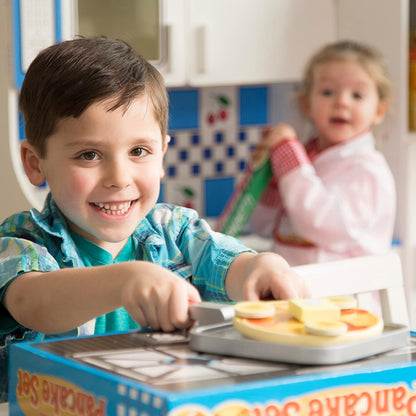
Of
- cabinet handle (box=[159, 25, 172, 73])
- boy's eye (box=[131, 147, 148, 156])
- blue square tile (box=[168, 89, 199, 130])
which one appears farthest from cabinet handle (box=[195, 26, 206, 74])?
boy's eye (box=[131, 147, 148, 156])

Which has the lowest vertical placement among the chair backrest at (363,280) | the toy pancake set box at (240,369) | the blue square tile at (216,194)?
the blue square tile at (216,194)

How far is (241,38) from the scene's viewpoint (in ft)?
8.00

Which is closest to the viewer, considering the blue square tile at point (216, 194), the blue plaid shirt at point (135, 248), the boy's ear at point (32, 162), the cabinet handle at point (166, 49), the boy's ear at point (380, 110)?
the blue plaid shirt at point (135, 248)

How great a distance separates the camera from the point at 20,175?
80.0 inches

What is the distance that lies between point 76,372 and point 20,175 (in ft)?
5.00

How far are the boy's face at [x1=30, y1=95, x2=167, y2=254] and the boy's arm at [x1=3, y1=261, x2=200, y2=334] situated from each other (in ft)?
0.45

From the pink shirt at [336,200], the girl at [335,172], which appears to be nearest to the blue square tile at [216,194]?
the girl at [335,172]

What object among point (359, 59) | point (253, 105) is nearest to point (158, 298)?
point (359, 59)

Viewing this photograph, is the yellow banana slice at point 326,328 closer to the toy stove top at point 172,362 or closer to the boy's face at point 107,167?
the toy stove top at point 172,362

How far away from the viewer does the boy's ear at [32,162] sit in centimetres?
107

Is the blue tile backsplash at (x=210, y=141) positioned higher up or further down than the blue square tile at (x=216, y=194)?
higher up

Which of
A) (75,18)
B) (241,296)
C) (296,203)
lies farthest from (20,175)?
(241,296)

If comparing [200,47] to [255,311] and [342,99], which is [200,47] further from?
[255,311]

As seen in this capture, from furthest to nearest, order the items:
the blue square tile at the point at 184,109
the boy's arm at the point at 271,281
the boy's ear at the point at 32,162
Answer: the blue square tile at the point at 184,109, the boy's ear at the point at 32,162, the boy's arm at the point at 271,281
